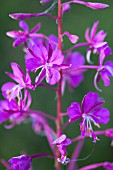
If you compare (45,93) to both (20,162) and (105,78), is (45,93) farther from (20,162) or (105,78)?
(20,162)

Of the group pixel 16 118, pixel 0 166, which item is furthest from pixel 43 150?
pixel 16 118

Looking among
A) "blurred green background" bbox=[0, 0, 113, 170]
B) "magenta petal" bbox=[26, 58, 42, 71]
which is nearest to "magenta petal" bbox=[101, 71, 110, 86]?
"magenta petal" bbox=[26, 58, 42, 71]

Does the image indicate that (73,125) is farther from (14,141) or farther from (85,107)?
(85,107)

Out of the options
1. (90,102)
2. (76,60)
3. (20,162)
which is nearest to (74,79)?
(76,60)

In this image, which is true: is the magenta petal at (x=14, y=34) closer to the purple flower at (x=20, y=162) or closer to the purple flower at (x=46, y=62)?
the purple flower at (x=46, y=62)

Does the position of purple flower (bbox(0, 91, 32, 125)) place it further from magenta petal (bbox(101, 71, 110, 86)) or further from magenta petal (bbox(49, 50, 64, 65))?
magenta petal (bbox(101, 71, 110, 86))

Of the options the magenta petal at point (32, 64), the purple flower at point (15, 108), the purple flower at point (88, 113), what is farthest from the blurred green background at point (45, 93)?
the magenta petal at point (32, 64)
